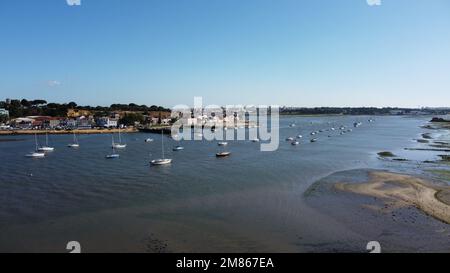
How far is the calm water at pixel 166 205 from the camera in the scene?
12086 millimetres

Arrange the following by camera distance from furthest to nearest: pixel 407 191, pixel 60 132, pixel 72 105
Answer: pixel 72 105
pixel 60 132
pixel 407 191

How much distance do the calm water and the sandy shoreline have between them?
117 inches

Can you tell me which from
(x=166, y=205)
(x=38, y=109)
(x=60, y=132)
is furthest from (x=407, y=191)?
(x=38, y=109)

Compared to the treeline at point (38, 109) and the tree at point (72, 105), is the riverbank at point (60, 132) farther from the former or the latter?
the tree at point (72, 105)

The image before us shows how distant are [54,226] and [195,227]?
16.5 ft

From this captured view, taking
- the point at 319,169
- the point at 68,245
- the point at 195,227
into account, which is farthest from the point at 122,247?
the point at 319,169

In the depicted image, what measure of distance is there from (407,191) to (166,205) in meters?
11.3

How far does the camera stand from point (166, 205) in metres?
16.4

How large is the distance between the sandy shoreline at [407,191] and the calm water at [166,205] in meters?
2.97

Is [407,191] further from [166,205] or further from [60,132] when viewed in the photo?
[60,132]

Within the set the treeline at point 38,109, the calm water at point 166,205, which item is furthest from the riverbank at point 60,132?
the calm water at point 166,205
